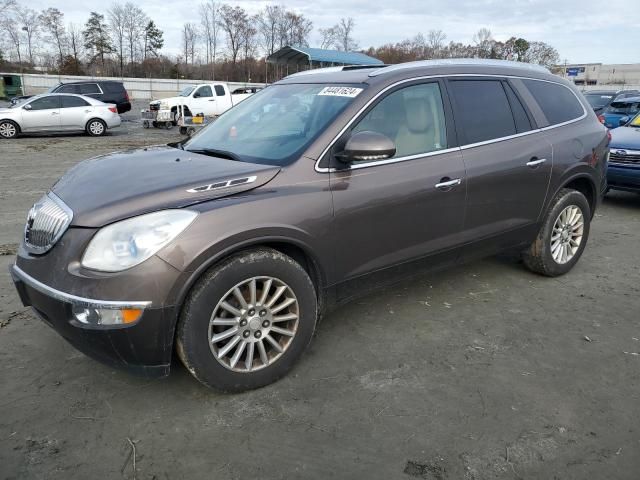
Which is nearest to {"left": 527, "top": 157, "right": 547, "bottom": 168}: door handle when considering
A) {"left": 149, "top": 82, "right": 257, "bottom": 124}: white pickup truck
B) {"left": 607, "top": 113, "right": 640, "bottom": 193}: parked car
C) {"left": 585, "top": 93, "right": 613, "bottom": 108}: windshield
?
{"left": 607, "top": 113, "right": 640, "bottom": 193}: parked car

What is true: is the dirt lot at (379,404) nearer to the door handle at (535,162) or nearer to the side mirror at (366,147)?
the door handle at (535,162)

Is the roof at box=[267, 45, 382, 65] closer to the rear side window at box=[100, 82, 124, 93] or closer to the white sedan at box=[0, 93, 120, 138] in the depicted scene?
the rear side window at box=[100, 82, 124, 93]

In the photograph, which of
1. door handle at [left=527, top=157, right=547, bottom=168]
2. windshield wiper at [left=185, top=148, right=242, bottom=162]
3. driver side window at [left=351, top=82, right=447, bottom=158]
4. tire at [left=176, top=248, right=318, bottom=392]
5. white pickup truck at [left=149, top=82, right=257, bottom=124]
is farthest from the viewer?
white pickup truck at [left=149, top=82, right=257, bottom=124]

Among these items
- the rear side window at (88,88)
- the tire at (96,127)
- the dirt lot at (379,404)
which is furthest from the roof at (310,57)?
the dirt lot at (379,404)

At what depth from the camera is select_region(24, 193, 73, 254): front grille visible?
2.59 m

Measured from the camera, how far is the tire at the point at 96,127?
1766 centimetres

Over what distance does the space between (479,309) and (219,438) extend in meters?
2.38

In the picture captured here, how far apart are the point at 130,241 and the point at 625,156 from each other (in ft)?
25.2

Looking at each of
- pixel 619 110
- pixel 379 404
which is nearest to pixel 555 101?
pixel 379 404

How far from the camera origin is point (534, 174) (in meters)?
4.12

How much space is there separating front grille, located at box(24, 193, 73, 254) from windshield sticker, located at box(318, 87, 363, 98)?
1.82 metres

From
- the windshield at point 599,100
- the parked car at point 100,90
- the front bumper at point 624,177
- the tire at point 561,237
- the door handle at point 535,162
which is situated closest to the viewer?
the door handle at point 535,162

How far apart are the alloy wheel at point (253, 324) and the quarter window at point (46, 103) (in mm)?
17183

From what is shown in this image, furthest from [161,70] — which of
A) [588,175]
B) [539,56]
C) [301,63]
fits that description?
[588,175]
